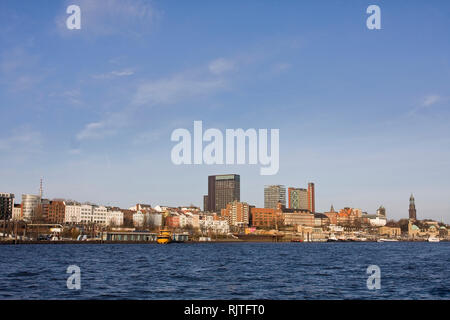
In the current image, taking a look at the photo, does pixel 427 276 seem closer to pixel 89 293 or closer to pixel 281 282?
pixel 281 282

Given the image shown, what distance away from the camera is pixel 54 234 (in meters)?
170

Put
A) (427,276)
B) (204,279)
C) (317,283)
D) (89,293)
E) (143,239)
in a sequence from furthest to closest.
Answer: (143,239)
(427,276)
(204,279)
(317,283)
(89,293)
